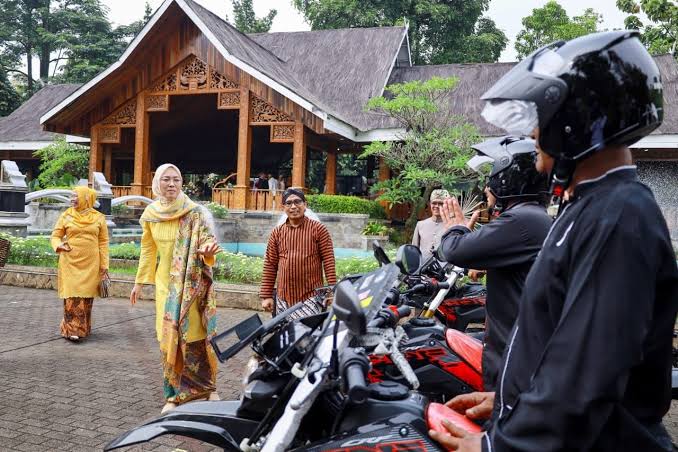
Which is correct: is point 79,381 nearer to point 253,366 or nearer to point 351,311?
point 253,366

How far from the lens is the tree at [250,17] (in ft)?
127

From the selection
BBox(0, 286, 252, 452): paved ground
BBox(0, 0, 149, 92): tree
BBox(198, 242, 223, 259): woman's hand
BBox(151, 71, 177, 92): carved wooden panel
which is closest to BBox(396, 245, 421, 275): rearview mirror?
BBox(0, 286, 252, 452): paved ground

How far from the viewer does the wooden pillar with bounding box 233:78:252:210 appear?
16031 millimetres

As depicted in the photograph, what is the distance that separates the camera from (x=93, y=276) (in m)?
6.83

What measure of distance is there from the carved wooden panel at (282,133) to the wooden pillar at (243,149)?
731 mm

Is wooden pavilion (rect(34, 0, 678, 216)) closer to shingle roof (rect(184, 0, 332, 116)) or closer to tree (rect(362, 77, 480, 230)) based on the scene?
shingle roof (rect(184, 0, 332, 116))

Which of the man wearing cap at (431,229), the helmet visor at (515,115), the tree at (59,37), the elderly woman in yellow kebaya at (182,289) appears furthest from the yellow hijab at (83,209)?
the tree at (59,37)

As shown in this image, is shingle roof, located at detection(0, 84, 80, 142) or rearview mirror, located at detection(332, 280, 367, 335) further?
shingle roof, located at detection(0, 84, 80, 142)

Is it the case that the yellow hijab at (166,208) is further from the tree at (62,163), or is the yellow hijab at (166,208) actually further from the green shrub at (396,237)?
the tree at (62,163)

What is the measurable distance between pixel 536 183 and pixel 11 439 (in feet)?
11.6

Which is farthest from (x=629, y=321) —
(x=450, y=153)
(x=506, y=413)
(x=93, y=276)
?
(x=450, y=153)

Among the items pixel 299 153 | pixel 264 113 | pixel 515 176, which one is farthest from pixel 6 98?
pixel 515 176

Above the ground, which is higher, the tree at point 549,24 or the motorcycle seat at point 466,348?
the tree at point 549,24

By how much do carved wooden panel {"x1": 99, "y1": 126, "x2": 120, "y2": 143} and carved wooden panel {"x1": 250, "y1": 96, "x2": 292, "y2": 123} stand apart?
4.67 m
